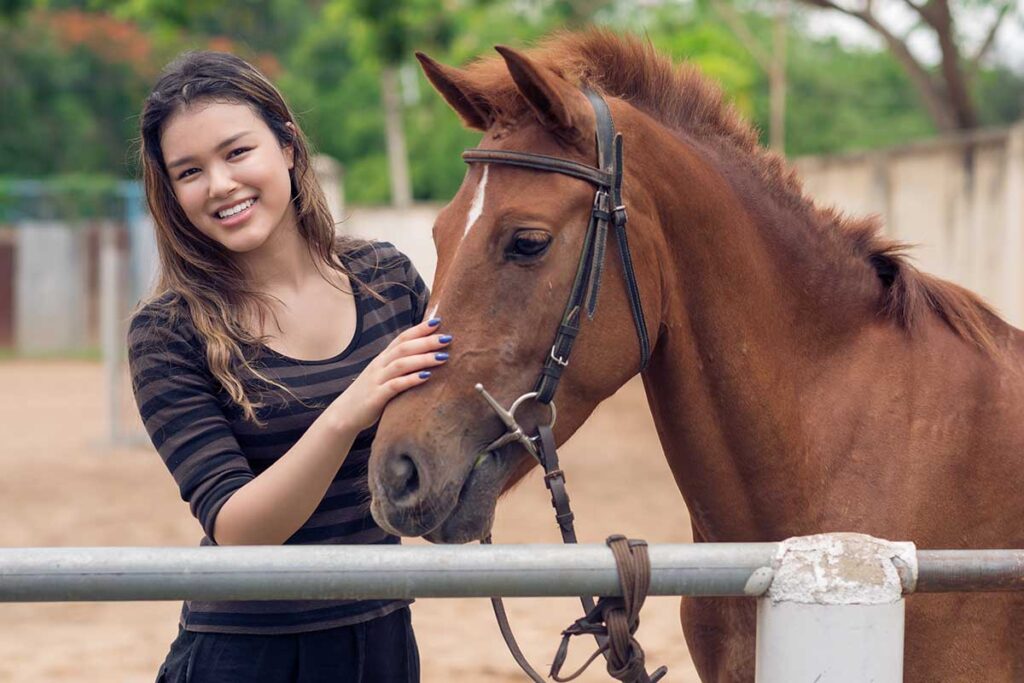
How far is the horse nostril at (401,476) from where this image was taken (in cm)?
201

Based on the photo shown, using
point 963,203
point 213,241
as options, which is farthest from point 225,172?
point 963,203

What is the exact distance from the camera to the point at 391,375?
2000mm

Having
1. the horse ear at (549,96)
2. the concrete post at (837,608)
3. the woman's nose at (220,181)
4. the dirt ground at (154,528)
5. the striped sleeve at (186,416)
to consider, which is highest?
the horse ear at (549,96)

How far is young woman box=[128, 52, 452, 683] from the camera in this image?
2043 mm

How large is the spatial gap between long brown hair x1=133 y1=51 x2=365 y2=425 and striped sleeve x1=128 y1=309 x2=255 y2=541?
4cm

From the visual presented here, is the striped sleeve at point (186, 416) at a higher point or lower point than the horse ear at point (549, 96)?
lower

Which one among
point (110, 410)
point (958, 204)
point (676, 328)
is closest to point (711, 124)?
point (676, 328)

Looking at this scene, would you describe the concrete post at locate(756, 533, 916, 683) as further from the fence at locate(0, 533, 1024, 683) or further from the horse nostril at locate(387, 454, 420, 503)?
the horse nostril at locate(387, 454, 420, 503)

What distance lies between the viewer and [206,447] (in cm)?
207

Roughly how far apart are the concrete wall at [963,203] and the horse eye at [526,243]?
23.2 ft

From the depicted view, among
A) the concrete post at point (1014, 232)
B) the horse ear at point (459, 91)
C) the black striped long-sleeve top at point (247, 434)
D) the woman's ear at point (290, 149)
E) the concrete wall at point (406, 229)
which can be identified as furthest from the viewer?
the concrete wall at point (406, 229)

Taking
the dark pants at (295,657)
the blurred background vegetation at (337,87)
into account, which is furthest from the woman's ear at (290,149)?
the blurred background vegetation at (337,87)

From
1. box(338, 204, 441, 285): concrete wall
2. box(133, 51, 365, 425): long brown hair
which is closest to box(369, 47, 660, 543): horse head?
box(133, 51, 365, 425): long brown hair

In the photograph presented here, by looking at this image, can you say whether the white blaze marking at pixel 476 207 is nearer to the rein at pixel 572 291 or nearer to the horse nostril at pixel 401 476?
the rein at pixel 572 291
